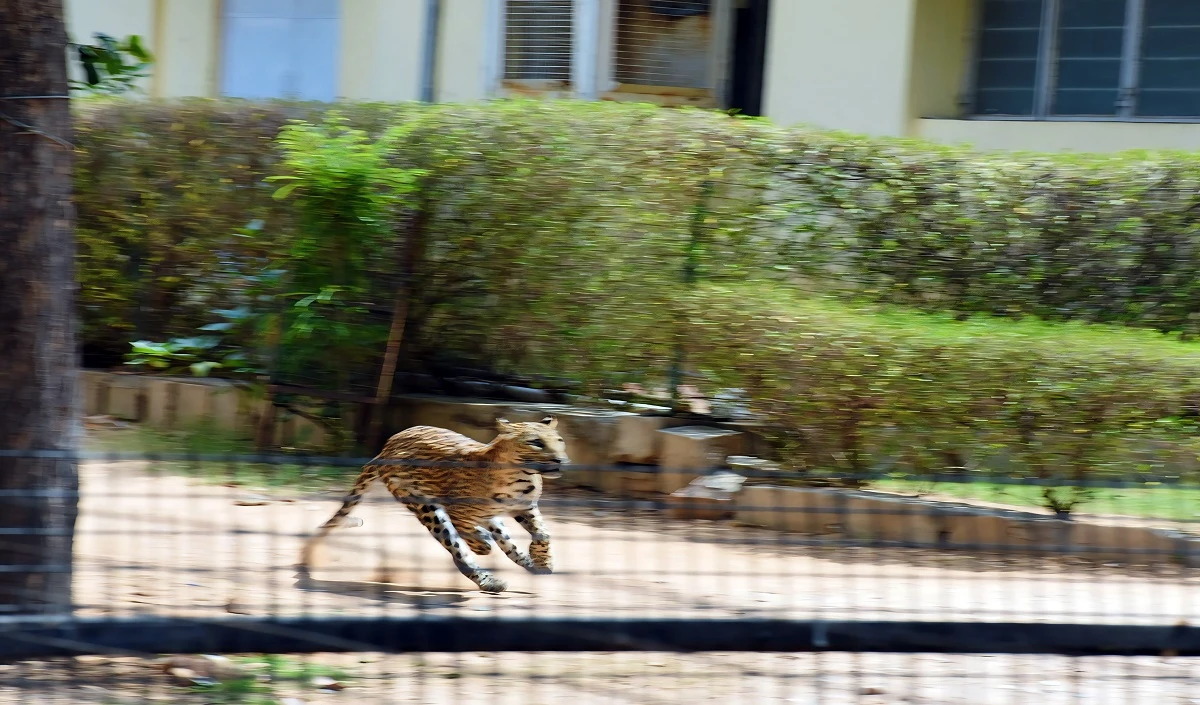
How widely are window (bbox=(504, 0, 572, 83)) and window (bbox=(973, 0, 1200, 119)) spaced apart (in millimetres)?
4012

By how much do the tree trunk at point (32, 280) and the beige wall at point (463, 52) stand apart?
26.0ft

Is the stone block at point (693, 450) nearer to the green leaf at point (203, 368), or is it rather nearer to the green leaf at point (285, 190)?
the green leaf at point (285, 190)

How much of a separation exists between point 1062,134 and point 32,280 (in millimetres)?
8476

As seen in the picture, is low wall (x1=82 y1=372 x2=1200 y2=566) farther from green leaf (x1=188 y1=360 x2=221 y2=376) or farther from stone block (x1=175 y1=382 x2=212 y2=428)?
green leaf (x1=188 y1=360 x2=221 y2=376)

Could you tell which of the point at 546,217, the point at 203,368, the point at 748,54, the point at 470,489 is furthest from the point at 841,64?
the point at 470,489

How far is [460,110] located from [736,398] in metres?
2.84

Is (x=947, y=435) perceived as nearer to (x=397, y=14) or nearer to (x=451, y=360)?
(x=451, y=360)

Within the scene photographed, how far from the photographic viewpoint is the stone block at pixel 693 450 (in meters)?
8.11

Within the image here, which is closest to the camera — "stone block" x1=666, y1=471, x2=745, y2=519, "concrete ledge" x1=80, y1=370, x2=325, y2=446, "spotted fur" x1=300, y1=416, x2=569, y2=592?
"spotted fur" x1=300, y1=416, x2=569, y2=592

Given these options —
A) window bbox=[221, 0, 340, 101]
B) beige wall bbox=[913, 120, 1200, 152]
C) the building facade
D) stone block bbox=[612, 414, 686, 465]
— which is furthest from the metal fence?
window bbox=[221, 0, 340, 101]

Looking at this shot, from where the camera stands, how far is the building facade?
10547 millimetres

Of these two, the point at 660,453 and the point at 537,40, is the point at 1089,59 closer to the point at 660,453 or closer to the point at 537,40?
the point at 537,40

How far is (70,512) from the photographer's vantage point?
4695mm

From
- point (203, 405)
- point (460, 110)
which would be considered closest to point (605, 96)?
point (460, 110)
